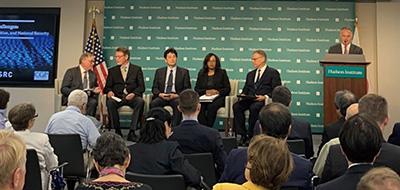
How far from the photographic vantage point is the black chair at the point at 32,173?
2.34m

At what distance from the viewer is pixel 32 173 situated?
2.37 m

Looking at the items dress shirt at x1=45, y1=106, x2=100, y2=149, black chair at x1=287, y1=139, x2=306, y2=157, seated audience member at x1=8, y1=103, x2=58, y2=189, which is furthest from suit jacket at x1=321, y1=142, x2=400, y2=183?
dress shirt at x1=45, y1=106, x2=100, y2=149

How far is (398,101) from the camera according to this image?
729 centimetres

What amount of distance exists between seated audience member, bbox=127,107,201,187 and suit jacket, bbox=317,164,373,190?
0.85 metres

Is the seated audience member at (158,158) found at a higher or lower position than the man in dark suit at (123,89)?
lower

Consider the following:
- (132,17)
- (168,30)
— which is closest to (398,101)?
(168,30)

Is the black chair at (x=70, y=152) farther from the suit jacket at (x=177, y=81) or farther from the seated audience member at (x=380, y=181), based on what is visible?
the suit jacket at (x=177, y=81)

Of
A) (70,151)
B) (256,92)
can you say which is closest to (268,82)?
(256,92)

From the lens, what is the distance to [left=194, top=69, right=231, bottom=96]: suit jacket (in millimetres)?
6031

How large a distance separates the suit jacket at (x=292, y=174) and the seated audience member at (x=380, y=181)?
75cm

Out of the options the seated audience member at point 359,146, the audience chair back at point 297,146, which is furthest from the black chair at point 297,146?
the seated audience member at point 359,146

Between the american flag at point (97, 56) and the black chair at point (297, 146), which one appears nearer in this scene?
the black chair at point (297, 146)

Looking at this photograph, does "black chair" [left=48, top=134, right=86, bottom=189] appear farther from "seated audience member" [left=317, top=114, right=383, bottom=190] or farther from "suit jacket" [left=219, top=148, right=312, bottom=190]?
"seated audience member" [left=317, top=114, right=383, bottom=190]

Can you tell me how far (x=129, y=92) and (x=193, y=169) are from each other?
414cm
